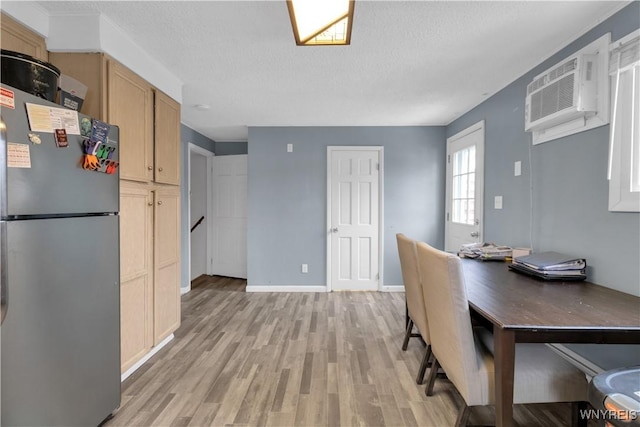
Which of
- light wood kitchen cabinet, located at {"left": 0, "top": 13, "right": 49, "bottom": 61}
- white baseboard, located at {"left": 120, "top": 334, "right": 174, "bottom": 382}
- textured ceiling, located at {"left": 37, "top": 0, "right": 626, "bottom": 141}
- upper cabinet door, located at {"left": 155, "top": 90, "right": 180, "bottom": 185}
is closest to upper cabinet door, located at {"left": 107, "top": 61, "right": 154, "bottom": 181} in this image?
upper cabinet door, located at {"left": 155, "top": 90, "right": 180, "bottom": 185}

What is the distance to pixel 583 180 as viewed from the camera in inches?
74.0

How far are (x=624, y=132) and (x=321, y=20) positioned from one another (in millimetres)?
1797

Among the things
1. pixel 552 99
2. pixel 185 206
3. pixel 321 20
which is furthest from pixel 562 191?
pixel 185 206

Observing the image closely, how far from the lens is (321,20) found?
4.60 ft

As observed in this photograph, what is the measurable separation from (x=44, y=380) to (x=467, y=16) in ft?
9.22

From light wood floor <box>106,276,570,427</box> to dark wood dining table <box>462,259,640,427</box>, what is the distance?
0.69 m

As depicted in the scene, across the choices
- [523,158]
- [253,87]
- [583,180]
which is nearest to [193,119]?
[253,87]

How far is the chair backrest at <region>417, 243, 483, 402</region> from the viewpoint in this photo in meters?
1.33

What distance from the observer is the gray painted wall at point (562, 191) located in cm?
164

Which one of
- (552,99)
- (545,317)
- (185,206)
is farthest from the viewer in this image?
(185,206)

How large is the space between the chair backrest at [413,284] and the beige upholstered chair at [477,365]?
404 millimetres

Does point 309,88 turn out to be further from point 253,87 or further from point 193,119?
point 193,119

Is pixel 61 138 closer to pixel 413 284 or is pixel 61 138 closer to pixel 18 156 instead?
pixel 18 156

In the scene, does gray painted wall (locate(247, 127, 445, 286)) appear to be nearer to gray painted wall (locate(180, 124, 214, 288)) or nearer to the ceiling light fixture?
gray painted wall (locate(180, 124, 214, 288))
